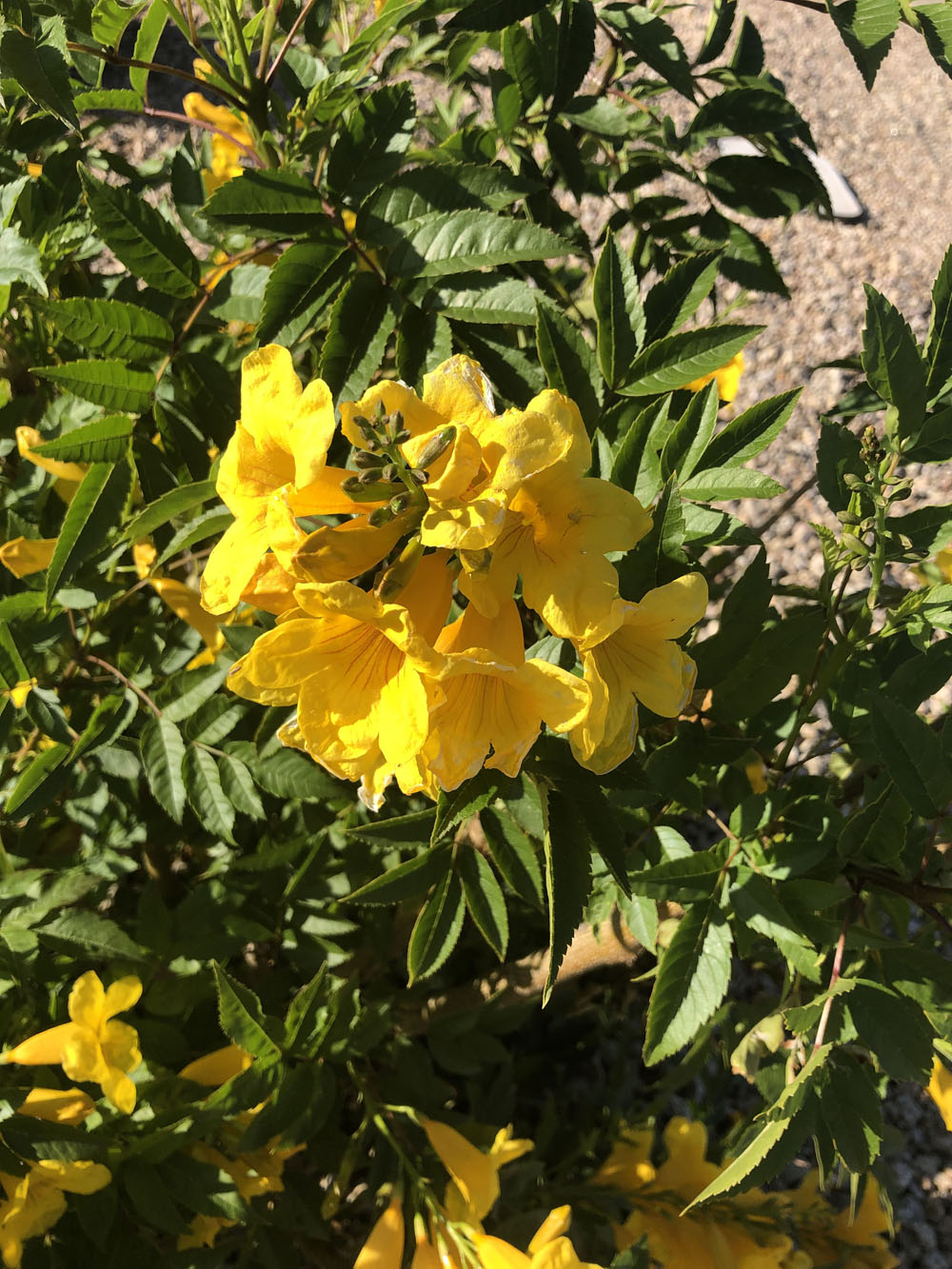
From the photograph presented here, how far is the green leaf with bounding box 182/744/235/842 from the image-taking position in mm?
1316

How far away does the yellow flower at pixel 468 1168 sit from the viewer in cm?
132

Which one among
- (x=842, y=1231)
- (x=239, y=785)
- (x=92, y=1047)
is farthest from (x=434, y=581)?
(x=842, y=1231)

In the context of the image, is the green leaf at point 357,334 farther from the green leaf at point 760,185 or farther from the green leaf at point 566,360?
the green leaf at point 760,185

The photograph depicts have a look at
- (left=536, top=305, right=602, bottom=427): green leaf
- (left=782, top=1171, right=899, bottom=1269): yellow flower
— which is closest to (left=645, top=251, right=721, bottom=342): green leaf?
(left=536, top=305, right=602, bottom=427): green leaf

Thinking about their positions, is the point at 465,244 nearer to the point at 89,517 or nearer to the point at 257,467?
the point at 257,467

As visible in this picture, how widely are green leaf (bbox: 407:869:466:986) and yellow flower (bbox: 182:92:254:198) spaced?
1210 mm

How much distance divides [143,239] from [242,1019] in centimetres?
97

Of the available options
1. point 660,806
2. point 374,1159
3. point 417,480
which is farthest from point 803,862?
point 374,1159

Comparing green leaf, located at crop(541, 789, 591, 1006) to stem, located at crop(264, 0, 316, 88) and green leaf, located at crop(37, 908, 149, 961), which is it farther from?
stem, located at crop(264, 0, 316, 88)

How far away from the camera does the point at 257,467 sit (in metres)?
0.87

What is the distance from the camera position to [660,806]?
4.23 ft

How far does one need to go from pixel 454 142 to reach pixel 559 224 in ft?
0.84

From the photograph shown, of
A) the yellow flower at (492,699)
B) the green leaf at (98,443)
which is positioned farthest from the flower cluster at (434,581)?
the green leaf at (98,443)

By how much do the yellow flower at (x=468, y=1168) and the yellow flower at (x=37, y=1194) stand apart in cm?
48
